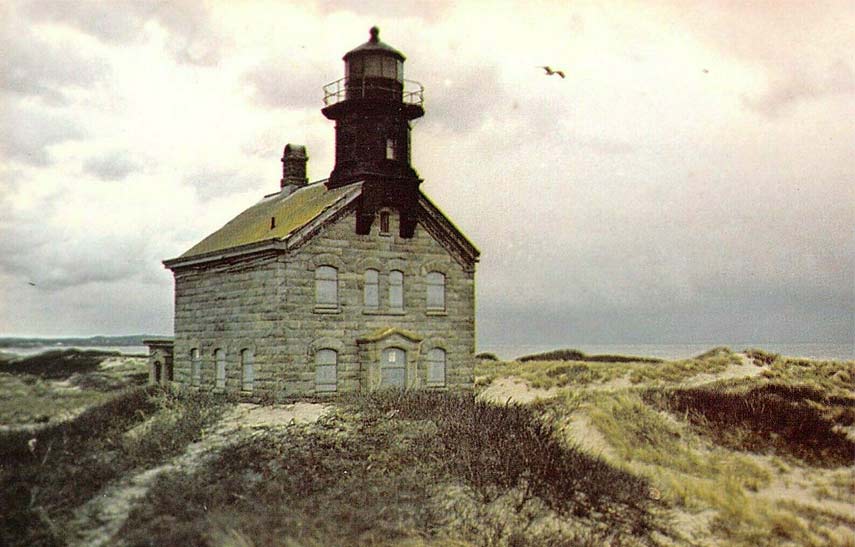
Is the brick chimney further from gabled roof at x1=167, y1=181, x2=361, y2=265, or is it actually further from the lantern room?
the lantern room

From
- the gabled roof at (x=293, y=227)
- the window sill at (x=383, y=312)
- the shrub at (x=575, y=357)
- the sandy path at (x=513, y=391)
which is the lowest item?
the sandy path at (x=513, y=391)

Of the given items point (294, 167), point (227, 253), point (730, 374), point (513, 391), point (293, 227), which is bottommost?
point (513, 391)

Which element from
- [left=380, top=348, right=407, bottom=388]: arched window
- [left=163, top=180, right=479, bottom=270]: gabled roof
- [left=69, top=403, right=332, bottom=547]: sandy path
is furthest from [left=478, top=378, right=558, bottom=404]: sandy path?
[left=69, top=403, right=332, bottom=547]: sandy path

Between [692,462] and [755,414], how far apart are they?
16.7 feet

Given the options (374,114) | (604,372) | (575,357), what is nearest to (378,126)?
(374,114)

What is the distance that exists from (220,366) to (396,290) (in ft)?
20.7

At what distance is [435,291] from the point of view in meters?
27.6

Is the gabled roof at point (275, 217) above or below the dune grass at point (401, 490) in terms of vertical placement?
above

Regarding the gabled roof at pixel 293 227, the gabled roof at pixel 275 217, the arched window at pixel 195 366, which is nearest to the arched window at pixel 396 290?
the gabled roof at pixel 293 227

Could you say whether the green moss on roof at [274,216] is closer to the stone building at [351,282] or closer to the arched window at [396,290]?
the stone building at [351,282]

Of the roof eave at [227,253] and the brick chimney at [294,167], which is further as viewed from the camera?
the brick chimney at [294,167]

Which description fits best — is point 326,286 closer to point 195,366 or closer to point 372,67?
point 195,366

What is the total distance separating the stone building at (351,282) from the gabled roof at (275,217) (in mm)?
107

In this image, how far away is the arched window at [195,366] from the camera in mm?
28484
